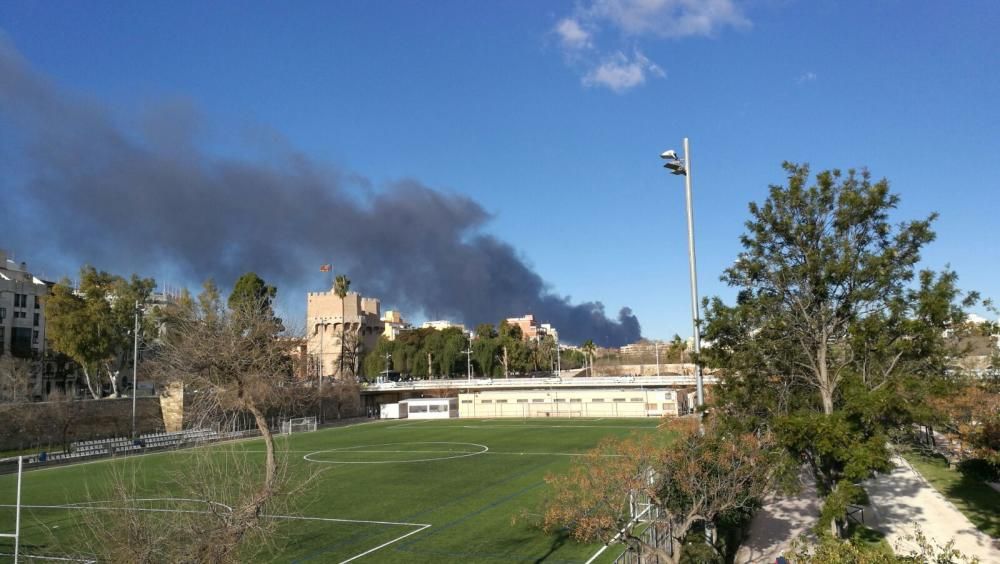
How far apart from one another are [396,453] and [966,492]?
1294 inches

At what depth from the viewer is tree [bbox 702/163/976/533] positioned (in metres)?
14.2

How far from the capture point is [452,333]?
121875 mm

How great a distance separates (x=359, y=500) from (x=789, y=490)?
18980mm

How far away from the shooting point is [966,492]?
1094 inches

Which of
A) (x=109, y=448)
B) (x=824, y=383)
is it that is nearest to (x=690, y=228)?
(x=824, y=383)

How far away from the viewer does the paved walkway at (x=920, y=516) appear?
20328mm

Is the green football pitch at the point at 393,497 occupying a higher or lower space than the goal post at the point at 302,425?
higher

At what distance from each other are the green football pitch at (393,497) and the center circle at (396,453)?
3.2 inches

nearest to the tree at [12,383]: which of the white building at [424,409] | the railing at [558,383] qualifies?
the white building at [424,409]

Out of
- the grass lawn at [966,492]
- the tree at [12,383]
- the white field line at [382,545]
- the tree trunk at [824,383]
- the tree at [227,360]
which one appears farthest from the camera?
the tree at [12,383]

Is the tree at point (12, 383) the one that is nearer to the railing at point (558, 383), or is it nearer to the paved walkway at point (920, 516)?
the railing at point (558, 383)

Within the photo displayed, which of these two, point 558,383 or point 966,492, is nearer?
point 966,492

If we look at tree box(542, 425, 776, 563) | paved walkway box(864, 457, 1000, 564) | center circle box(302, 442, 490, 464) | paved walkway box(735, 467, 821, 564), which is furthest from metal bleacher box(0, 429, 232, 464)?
paved walkway box(864, 457, 1000, 564)

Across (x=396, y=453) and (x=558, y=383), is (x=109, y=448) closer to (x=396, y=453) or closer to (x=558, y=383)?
(x=396, y=453)
